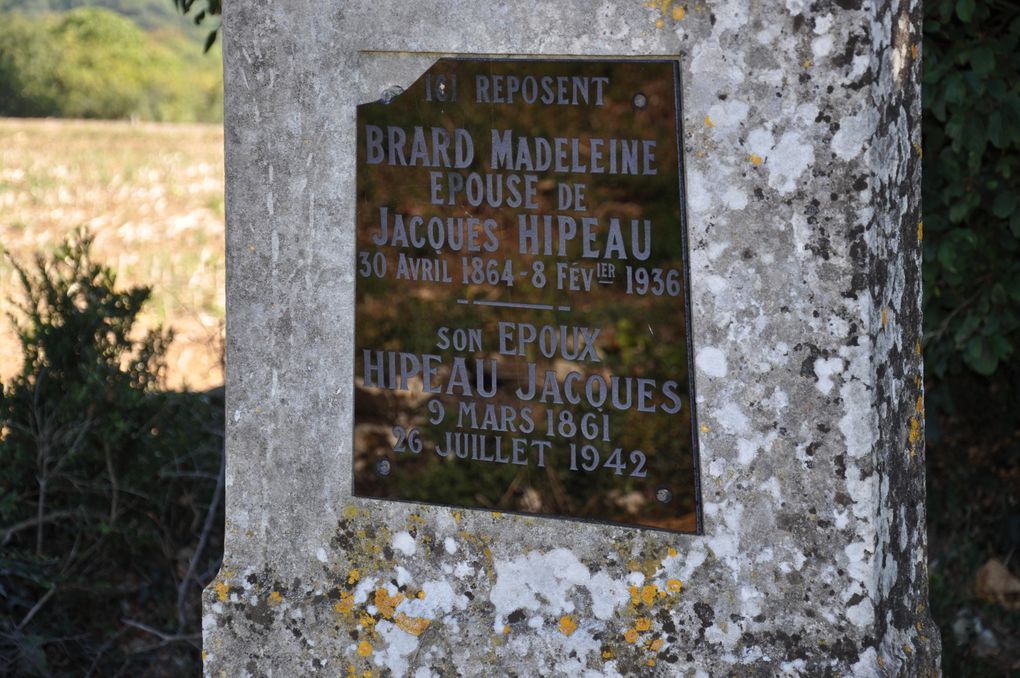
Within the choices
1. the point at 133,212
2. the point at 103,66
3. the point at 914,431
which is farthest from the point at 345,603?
the point at 103,66

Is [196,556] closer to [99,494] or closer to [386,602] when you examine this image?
[99,494]

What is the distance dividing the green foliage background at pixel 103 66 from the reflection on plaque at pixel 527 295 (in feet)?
33.5

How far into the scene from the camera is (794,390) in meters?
1.98

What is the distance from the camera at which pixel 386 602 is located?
7.47ft

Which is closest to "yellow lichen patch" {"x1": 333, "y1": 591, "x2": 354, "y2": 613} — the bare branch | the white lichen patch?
the white lichen patch

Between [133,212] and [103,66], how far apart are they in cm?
574

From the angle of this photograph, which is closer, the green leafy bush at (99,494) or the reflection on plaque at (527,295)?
the reflection on plaque at (527,295)

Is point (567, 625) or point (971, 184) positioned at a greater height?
point (971, 184)

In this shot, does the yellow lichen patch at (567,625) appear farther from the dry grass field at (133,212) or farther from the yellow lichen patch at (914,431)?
the dry grass field at (133,212)

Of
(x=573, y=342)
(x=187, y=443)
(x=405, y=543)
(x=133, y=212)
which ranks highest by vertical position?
(x=133, y=212)

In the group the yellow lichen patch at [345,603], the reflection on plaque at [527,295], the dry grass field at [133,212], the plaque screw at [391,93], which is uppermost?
the dry grass field at [133,212]

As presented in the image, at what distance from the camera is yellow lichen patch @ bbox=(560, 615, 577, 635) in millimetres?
2164

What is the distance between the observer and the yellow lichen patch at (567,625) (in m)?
2.16

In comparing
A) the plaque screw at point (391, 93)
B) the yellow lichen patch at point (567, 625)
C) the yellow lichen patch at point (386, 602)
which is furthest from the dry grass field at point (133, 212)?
the yellow lichen patch at point (567, 625)
